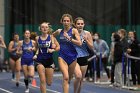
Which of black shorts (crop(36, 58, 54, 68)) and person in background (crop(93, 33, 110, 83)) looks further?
person in background (crop(93, 33, 110, 83))

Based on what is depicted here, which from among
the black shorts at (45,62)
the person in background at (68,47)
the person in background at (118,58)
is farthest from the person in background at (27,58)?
the person in background at (68,47)

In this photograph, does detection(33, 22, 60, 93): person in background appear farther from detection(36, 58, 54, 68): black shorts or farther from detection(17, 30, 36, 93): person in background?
detection(17, 30, 36, 93): person in background

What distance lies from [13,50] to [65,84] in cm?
680

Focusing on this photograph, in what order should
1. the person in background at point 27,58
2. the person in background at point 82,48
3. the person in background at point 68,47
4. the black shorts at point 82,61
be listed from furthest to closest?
the person in background at point 27,58 → the black shorts at point 82,61 → the person in background at point 82,48 → the person in background at point 68,47

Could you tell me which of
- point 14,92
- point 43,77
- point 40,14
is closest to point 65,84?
point 43,77

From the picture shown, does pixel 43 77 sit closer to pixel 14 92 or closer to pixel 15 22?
pixel 14 92

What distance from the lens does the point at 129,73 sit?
16.1 meters

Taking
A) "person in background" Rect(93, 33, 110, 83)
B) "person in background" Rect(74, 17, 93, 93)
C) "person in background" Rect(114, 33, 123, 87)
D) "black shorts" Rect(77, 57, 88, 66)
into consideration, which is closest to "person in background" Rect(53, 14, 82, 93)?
"person in background" Rect(74, 17, 93, 93)

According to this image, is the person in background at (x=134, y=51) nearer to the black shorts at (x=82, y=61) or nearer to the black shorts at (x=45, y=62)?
the black shorts at (x=82, y=61)

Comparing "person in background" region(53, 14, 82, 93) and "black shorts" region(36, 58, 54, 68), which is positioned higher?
"person in background" region(53, 14, 82, 93)

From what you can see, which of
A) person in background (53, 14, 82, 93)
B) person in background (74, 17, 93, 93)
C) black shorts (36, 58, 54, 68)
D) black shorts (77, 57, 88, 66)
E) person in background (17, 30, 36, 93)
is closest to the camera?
person in background (53, 14, 82, 93)

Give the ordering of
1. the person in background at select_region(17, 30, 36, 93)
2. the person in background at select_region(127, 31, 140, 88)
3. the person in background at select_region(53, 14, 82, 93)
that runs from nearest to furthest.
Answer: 1. the person in background at select_region(53, 14, 82, 93)
2. the person in background at select_region(17, 30, 36, 93)
3. the person in background at select_region(127, 31, 140, 88)

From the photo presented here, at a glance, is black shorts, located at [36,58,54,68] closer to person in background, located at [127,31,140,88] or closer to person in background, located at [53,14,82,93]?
person in background, located at [53,14,82,93]

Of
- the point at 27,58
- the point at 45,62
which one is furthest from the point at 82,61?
the point at 27,58
